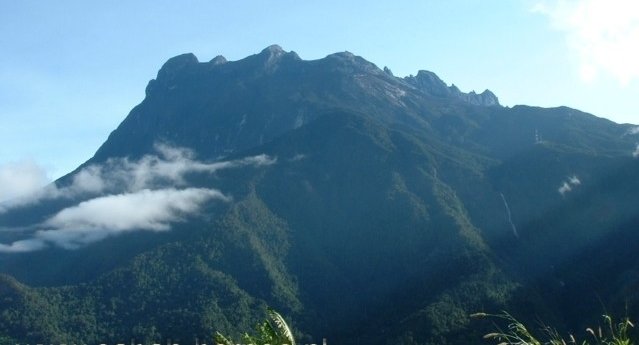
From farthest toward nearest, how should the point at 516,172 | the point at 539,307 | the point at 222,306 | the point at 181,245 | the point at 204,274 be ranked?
the point at 516,172 → the point at 181,245 → the point at 204,274 → the point at 222,306 → the point at 539,307

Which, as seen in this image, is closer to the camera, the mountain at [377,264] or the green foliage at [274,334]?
the green foliage at [274,334]

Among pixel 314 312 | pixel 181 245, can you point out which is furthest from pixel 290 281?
pixel 181 245

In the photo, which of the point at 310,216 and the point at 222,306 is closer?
the point at 222,306

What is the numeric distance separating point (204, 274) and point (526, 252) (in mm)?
74227

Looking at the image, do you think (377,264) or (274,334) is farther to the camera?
(377,264)

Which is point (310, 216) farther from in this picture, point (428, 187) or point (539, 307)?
point (539, 307)

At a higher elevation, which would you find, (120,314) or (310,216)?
(310,216)

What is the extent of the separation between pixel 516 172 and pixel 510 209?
17500 mm

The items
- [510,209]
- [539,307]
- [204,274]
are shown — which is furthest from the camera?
[510,209]

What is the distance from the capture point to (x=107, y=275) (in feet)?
543

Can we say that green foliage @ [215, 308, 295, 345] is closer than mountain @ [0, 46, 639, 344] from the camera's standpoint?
Yes

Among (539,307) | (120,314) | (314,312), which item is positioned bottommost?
(539,307)

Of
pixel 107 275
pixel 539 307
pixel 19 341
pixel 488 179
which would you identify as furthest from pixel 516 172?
pixel 19 341

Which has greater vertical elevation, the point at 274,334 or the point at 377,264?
the point at 377,264
